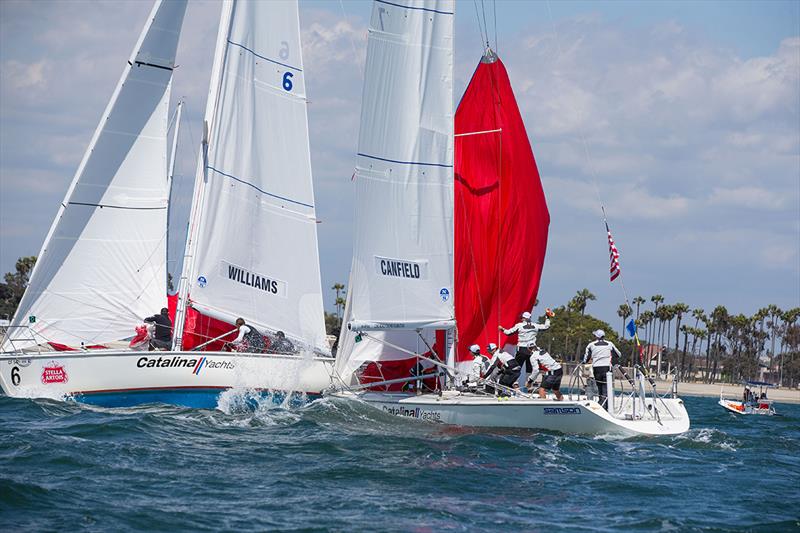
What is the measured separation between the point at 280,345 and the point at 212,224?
305 cm

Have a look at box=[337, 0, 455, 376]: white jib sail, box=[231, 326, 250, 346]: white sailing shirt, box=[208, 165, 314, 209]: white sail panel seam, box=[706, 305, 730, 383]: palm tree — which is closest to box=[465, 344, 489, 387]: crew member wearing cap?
box=[337, 0, 455, 376]: white jib sail

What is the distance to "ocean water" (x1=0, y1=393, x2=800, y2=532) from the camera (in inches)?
468

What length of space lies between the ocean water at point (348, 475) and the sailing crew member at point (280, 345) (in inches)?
69.0

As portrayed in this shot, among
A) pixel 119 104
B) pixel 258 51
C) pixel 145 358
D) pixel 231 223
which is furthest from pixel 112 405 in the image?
pixel 258 51

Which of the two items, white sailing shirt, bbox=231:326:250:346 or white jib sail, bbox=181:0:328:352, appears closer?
white sailing shirt, bbox=231:326:250:346

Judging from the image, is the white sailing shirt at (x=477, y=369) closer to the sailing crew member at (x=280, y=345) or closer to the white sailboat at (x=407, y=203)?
the white sailboat at (x=407, y=203)

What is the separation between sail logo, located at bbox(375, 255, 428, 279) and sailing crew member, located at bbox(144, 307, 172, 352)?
184 inches

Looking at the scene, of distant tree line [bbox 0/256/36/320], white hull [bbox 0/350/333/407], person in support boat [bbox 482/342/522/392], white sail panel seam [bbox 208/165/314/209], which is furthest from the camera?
distant tree line [bbox 0/256/36/320]

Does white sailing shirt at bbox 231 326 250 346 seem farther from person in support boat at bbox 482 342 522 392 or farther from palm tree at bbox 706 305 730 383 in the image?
palm tree at bbox 706 305 730 383

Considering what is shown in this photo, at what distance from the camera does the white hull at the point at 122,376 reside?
1991 cm

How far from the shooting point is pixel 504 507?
1295 centimetres

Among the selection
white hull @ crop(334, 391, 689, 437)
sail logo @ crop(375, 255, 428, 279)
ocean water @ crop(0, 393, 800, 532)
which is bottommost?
ocean water @ crop(0, 393, 800, 532)

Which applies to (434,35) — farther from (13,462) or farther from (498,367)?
(13,462)

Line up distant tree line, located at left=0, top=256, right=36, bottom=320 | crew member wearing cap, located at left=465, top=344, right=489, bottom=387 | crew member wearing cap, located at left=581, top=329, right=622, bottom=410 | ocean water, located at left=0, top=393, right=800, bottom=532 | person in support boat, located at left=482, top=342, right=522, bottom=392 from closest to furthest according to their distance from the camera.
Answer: ocean water, located at left=0, top=393, right=800, bottom=532
crew member wearing cap, located at left=581, top=329, right=622, bottom=410
person in support boat, located at left=482, top=342, right=522, bottom=392
crew member wearing cap, located at left=465, top=344, right=489, bottom=387
distant tree line, located at left=0, top=256, right=36, bottom=320
